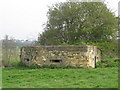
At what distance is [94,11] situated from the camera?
24.7 metres

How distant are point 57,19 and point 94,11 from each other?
3774mm

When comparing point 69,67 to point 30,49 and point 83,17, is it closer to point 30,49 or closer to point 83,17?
point 30,49

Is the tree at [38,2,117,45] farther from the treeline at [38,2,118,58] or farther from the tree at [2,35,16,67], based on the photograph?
the tree at [2,35,16,67]

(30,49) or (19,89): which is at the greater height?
(30,49)

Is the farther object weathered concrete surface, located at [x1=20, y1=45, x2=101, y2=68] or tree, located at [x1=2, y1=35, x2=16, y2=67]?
tree, located at [x1=2, y1=35, x2=16, y2=67]

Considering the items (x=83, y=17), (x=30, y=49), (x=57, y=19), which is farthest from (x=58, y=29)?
(x=30, y=49)

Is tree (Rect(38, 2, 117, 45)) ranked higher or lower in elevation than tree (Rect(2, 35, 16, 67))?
higher

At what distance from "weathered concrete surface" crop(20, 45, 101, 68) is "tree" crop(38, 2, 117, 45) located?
26.4 feet

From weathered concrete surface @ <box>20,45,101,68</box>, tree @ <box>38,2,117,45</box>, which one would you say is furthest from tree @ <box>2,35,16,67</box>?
weathered concrete surface @ <box>20,45,101,68</box>

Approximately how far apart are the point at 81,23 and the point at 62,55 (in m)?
9.41

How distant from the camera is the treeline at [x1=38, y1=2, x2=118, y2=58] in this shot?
24.0m

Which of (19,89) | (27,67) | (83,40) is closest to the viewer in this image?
(19,89)

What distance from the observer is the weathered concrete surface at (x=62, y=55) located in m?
15.3

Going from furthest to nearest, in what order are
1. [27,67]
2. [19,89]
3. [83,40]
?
[83,40]
[27,67]
[19,89]
